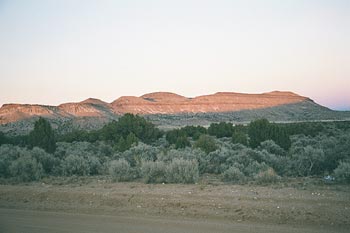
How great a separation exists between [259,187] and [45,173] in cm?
1270

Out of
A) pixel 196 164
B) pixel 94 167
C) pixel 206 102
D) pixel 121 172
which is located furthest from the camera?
pixel 206 102

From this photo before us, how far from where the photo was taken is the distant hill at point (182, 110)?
123875 millimetres

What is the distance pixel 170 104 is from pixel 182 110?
32.0ft

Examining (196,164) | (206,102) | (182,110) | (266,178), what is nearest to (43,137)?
(196,164)

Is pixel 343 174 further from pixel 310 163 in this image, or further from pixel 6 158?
pixel 6 158

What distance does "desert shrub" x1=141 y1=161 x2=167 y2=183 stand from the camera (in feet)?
63.6

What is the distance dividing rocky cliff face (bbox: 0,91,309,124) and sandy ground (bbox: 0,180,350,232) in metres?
114

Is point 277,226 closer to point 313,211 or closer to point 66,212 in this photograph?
point 313,211

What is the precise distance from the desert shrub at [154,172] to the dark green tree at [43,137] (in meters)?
15.2

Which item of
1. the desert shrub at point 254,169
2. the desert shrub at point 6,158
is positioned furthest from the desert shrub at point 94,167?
the desert shrub at point 254,169

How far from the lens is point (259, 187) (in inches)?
662

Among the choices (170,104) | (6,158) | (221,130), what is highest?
(170,104)

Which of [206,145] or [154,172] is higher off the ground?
[206,145]

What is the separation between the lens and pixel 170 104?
175250 mm
